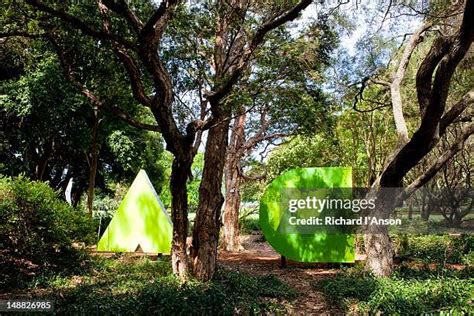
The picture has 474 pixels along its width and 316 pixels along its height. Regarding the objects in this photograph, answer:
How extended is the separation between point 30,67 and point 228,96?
391 inches

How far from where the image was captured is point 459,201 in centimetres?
2202

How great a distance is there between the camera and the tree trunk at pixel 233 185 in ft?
47.3

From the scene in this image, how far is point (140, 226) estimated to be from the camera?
11.1m

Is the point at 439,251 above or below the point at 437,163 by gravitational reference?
below

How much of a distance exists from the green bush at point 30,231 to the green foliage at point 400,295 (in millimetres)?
5428

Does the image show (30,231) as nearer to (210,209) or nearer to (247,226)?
(210,209)

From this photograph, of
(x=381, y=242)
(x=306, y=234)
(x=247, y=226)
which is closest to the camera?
(x=381, y=242)

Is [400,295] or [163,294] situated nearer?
[163,294]

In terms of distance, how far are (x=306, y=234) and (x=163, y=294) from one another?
5.58 metres

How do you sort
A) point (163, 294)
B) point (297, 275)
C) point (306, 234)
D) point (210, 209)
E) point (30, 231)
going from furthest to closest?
point (306, 234)
point (297, 275)
point (30, 231)
point (210, 209)
point (163, 294)

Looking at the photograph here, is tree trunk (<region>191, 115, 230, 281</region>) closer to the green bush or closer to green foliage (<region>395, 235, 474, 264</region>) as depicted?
the green bush

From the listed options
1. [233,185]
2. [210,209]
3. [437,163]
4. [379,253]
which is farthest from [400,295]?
[233,185]

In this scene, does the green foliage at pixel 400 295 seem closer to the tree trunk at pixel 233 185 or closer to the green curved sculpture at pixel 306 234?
the green curved sculpture at pixel 306 234

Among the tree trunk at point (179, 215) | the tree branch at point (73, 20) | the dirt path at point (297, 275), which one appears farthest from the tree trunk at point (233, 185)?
the tree branch at point (73, 20)
